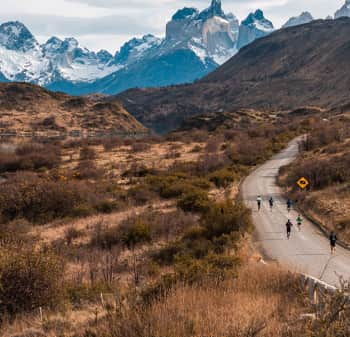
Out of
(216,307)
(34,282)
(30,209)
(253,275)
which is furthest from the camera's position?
(30,209)

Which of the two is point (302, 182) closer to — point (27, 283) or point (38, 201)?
point (38, 201)

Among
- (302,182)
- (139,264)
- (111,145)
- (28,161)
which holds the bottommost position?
(139,264)

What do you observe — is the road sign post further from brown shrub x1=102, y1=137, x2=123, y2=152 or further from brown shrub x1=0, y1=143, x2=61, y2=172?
brown shrub x1=102, y1=137, x2=123, y2=152

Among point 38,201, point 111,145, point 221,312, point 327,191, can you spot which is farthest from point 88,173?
point 221,312

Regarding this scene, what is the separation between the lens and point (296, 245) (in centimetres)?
1834

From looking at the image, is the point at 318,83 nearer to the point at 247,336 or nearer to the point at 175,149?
the point at 175,149

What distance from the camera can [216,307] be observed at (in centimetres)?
702

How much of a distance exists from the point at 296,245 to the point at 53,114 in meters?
129

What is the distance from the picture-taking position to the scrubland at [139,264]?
6.57 meters

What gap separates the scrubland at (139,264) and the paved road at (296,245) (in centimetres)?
131

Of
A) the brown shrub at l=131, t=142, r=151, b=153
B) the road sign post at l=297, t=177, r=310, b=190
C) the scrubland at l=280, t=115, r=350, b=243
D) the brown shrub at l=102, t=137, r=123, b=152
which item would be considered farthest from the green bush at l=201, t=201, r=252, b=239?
the brown shrub at l=102, t=137, r=123, b=152

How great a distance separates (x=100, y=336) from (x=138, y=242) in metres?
13.2

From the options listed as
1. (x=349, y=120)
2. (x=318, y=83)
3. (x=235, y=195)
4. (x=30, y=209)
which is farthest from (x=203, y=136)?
(x=318, y=83)

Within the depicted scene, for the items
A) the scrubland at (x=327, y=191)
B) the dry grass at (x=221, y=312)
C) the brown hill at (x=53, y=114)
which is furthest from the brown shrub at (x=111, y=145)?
the dry grass at (x=221, y=312)
